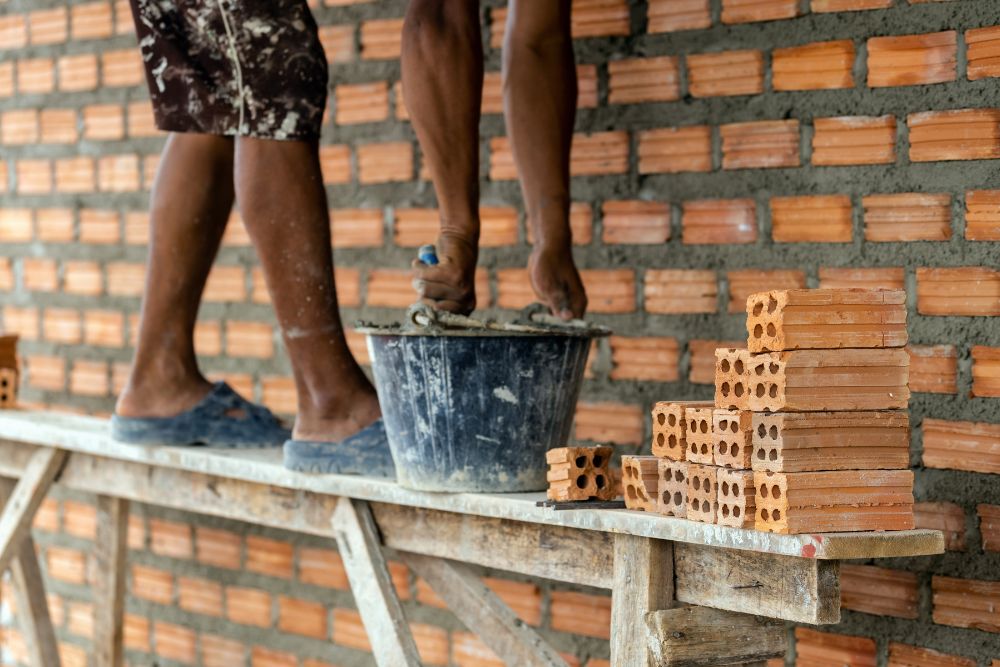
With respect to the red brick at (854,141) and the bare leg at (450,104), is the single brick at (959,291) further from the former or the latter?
the bare leg at (450,104)

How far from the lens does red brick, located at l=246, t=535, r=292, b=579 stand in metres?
3.16

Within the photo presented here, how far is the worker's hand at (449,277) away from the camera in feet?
6.81

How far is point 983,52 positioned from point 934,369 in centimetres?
49

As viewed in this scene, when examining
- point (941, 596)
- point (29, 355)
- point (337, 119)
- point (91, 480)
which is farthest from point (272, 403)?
point (941, 596)

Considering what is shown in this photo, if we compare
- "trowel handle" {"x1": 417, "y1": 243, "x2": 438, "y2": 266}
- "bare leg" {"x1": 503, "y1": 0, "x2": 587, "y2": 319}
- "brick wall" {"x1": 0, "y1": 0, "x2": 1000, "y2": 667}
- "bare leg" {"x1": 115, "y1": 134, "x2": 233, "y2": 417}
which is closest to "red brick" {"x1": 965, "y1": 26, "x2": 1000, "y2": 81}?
"brick wall" {"x1": 0, "y1": 0, "x2": 1000, "y2": 667}

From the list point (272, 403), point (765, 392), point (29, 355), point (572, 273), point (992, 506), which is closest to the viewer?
point (765, 392)

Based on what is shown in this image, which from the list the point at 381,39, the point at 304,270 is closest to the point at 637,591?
the point at 304,270

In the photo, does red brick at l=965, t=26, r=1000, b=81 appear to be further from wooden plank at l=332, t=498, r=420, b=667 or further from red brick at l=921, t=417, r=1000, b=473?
wooden plank at l=332, t=498, r=420, b=667

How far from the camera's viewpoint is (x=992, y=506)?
2037mm

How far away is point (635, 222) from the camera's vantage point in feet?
8.14

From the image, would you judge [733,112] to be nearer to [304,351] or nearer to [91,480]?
[304,351]

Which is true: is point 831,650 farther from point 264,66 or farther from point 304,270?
point 264,66

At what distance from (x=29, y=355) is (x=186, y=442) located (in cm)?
130

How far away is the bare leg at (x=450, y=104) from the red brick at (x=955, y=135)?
70 centimetres
